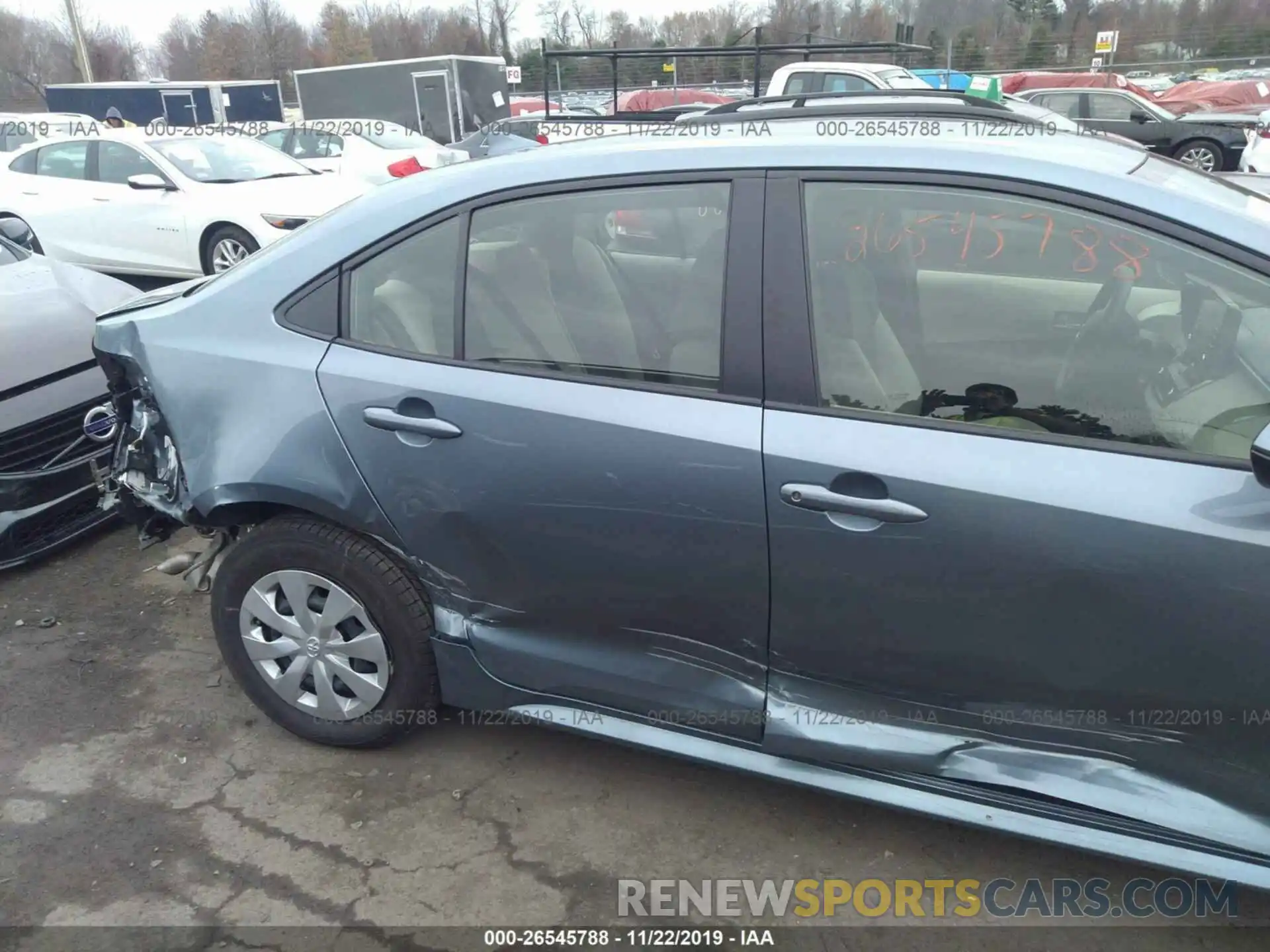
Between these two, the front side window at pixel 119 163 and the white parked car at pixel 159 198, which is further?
the front side window at pixel 119 163

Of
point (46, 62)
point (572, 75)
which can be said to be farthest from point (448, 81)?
point (46, 62)

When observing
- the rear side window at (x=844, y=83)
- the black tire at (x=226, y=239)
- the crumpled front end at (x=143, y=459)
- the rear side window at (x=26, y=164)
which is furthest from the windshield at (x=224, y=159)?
the crumpled front end at (x=143, y=459)

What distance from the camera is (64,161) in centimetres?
907

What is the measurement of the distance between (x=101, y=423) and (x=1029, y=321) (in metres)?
3.25

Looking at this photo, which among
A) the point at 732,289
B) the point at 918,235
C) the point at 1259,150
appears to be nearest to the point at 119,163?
the point at 732,289

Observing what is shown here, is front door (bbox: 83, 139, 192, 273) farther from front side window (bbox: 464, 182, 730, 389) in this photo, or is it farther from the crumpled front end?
front side window (bbox: 464, 182, 730, 389)

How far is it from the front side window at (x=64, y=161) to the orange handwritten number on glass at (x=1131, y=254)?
383 inches

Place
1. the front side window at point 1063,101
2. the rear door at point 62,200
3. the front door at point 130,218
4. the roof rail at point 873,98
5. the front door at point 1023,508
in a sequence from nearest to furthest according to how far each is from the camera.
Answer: the front door at point 1023,508
the roof rail at point 873,98
the front door at point 130,218
the rear door at point 62,200
the front side window at point 1063,101

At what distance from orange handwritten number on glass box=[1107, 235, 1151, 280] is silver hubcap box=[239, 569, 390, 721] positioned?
2.02 m

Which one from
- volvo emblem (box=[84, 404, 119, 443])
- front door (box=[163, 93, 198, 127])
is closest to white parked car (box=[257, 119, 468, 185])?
volvo emblem (box=[84, 404, 119, 443])

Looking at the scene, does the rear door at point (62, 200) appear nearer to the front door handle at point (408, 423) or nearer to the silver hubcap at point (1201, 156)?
the front door handle at point (408, 423)

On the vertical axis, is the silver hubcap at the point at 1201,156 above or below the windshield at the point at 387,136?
below

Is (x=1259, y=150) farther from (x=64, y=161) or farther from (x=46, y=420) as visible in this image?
(x=46, y=420)

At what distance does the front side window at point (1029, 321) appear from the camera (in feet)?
6.14
